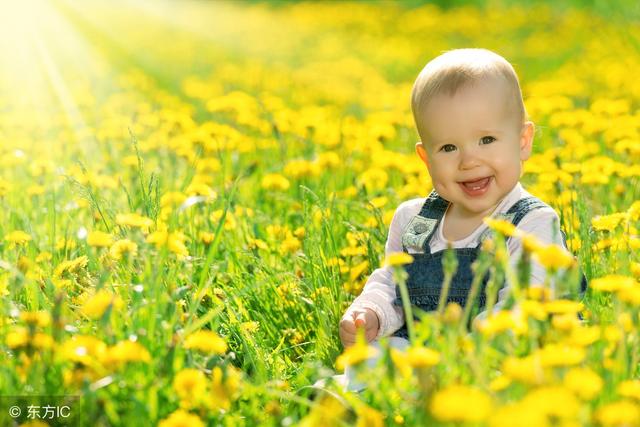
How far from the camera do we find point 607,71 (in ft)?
17.7

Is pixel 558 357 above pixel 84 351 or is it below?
above

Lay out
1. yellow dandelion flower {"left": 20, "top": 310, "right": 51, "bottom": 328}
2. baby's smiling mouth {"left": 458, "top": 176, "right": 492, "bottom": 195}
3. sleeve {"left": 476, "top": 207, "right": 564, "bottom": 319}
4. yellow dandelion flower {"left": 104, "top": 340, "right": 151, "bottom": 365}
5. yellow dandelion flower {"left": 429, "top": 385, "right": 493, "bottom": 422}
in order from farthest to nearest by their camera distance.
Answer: baby's smiling mouth {"left": 458, "top": 176, "right": 492, "bottom": 195} < sleeve {"left": 476, "top": 207, "right": 564, "bottom": 319} < yellow dandelion flower {"left": 20, "top": 310, "right": 51, "bottom": 328} < yellow dandelion flower {"left": 104, "top": 340, "right": 151, "bottom": 365} < yellow dandelion flower {"left": 429, "top": 385, "right": 493, "bottom": 422}

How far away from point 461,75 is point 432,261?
0.49 meters

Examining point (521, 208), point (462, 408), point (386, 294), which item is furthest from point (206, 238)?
point (462, 408)

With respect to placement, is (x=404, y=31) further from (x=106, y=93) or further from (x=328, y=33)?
(x=106, y=93)

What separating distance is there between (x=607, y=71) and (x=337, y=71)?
1987mm

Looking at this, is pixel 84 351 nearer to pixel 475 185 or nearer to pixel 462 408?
pixel 462 408

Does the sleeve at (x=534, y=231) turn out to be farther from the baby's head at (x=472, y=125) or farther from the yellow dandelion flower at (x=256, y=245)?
the yellow dandelion flower at (x=256, y=245)

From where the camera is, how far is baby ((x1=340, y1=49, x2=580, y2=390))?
223cm

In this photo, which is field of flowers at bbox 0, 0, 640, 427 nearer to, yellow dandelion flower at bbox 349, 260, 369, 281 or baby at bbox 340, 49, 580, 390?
yellow dandelion flower at bbox 349, 260, 369, 281

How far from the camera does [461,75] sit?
2238 mm

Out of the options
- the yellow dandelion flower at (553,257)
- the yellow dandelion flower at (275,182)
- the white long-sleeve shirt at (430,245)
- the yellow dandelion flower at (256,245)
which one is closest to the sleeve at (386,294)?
the white long-sleeve shirt at (430,245)

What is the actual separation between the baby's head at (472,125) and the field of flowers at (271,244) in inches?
12.2

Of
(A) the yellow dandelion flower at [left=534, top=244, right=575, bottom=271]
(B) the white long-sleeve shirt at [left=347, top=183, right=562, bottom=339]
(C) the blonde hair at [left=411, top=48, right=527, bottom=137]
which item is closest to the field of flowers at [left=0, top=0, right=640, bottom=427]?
(A) the yellow dandelion flower at [left=534, top=244, right=575, bottom=271]
